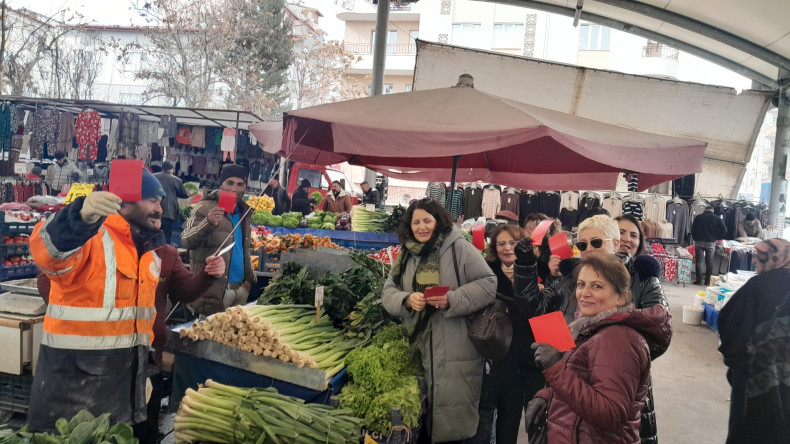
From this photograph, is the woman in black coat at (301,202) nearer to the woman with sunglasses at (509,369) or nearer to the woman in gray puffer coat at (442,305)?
the woman with sunglasses at (509,369)

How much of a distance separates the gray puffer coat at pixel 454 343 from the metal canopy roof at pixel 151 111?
29.8 ft

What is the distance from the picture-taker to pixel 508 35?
97.1 feet

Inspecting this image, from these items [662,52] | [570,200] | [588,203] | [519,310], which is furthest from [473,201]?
[662,52]

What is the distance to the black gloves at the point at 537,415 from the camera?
247 cm

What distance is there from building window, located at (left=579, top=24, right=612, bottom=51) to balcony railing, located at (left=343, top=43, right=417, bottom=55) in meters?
12.0

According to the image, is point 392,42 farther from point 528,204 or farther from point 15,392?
point 15,392

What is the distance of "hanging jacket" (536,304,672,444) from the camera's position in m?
2.03

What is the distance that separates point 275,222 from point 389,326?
5.34 meters

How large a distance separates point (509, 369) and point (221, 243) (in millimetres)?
3055

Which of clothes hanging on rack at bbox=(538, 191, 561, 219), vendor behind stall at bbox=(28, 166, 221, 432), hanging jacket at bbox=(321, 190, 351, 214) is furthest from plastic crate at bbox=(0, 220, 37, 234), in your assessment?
clothes hanging on rack at bbox=(538, 191, 561, 219)

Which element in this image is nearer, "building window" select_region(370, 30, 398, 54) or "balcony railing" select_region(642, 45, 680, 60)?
"balcony railing" select_region(642, 45, 680, 60)

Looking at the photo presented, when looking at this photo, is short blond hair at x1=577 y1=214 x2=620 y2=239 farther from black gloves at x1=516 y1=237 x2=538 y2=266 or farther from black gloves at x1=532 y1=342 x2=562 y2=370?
black gloves at x1=532 y1=342 x2=562 y2=370

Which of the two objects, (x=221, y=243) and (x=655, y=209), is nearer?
(x=221, y=243)

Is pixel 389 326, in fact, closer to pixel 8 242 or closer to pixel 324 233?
pixel 324 233
